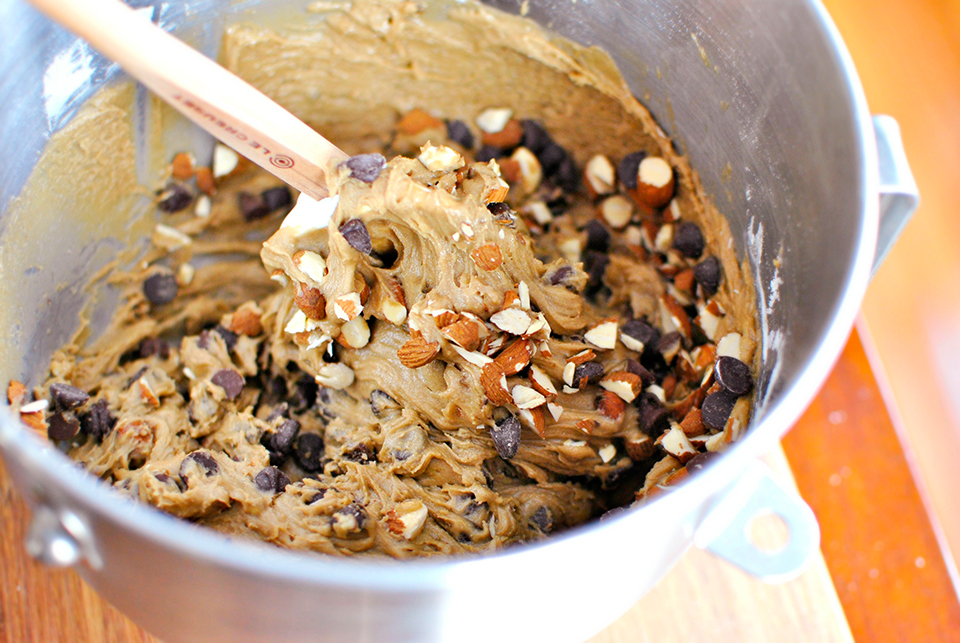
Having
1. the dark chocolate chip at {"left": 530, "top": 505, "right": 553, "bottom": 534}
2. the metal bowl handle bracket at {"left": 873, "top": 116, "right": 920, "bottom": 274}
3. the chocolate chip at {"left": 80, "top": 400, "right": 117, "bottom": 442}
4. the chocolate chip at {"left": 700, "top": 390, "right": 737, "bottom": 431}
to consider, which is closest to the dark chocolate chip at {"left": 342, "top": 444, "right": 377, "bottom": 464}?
the dark chocolate chip at {"left": 530, "top": 505, "right": 553, "bottom": 534}

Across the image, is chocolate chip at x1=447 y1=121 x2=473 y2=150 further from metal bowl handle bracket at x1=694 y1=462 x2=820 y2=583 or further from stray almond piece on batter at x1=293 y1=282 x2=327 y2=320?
metal bowl handle bracket at x1=694 y1=462 x2=820 y2=583

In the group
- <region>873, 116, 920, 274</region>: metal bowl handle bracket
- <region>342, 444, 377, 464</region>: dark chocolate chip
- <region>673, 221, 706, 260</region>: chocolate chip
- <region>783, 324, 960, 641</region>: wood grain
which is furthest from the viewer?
<region>783, 324, 960, 641</region>: wood grain

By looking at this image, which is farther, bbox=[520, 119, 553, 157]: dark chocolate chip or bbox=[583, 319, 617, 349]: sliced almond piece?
bbox=[520, 119, 553, 157]: dark chocolate chip

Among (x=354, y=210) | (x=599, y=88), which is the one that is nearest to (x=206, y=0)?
(x=354, y=210)

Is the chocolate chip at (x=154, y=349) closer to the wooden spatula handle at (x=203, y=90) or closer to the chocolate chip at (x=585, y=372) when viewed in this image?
the wooden spatula handle at (x=203, y=90)

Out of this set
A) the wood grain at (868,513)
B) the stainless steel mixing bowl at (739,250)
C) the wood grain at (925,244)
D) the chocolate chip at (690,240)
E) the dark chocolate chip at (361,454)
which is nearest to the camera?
the stainless steel mixing bowl at (739,250)

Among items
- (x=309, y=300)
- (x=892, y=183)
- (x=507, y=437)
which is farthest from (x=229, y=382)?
(x=892, y=183)

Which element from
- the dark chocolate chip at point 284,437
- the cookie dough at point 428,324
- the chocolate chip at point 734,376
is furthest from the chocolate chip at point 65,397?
the chocolate chip at point 734,376
